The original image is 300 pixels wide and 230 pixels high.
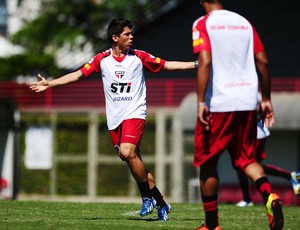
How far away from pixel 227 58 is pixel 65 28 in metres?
27.5

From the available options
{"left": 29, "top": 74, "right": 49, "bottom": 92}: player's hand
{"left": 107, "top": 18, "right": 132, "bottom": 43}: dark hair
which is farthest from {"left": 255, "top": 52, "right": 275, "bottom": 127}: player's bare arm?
{"left": 29, "top": 74, "right": 49, "bottom": 92}: player's hand

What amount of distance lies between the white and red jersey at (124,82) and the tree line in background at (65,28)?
2284 centimetres

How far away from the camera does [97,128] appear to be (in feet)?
93.8

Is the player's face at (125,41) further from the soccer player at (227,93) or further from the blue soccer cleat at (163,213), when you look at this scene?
the soccer player at (227,93)

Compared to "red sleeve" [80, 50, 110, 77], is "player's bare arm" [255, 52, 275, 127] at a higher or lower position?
lower

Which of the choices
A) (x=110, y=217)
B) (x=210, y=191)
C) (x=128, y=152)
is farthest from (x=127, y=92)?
(x=210, y=191)

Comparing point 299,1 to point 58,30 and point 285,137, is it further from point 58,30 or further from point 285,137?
point 58,30

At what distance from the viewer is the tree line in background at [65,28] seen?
3431 centimetres

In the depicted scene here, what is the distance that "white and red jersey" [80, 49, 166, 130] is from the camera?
1108cm

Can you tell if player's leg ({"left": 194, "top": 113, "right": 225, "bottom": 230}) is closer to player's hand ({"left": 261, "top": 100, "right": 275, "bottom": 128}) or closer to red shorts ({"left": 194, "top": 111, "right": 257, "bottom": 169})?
red shorts ({"left": 194, "top": 111, "right": 257, "bottom": 169})

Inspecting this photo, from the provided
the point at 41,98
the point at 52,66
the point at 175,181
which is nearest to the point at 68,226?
the point at 175,181

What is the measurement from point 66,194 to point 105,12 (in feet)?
33.8

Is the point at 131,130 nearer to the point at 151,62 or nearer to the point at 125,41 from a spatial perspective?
the point at 151,62

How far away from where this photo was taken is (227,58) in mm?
8750
